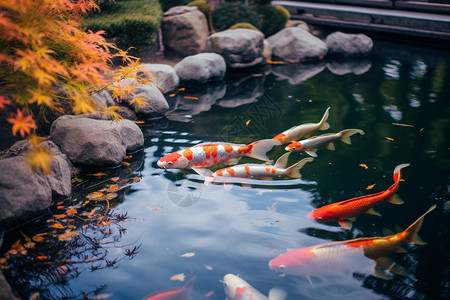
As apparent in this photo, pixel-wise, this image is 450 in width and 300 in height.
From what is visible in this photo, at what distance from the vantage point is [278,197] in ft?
15.7

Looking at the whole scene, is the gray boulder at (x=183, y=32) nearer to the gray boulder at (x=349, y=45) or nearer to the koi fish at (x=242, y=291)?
the gray boulder at (x=349, y=45)

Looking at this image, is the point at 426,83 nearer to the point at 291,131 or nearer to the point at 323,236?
the point at 291,131

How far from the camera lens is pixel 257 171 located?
16.4 ft

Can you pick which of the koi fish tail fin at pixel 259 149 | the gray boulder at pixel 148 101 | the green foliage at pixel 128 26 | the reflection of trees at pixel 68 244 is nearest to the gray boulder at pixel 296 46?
the green foliage at pixel 128 26

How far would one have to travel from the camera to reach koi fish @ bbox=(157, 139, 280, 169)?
16.9 feet

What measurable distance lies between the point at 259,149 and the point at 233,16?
30.3 feet

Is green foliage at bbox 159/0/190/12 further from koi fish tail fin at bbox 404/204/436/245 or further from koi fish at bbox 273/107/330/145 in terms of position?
koi fish tail fin at bbox 404/204/436/245

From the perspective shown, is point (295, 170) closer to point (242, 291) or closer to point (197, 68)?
point (242, 291)

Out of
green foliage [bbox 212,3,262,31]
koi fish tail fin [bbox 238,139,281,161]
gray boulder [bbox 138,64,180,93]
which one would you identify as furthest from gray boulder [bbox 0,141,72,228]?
green foliage [bbox 212,3,262,31]

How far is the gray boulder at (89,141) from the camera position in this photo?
5.26m

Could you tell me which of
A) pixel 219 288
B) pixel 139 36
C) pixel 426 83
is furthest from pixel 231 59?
pixel 219 288

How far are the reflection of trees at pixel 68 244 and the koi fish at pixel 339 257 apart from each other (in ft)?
5.24

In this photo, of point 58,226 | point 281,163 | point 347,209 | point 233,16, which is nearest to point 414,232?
point 347,209

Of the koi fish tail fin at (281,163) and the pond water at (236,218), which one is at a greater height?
the koi fish tail fin at (281,163)
